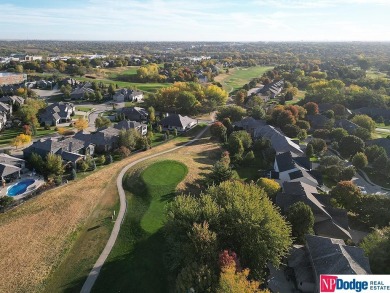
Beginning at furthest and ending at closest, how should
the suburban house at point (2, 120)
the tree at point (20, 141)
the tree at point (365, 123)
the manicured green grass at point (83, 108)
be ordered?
the manicured green grass at point (83, 108) → the tree at point (365, 123) → the suburban house at point (2, 120) → the tree at point (20, 141)

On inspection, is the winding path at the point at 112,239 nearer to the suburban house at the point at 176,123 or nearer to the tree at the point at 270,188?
the tree at the point at 270,188

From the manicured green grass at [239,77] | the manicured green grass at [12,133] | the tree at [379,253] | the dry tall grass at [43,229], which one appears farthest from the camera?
the manicured green grass at [239,77]

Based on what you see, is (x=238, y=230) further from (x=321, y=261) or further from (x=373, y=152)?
(x=373, y=152)

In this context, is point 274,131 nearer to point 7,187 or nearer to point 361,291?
point 361,291

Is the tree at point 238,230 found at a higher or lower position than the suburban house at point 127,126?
higher

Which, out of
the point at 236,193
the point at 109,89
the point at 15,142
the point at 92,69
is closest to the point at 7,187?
the point at 15,142

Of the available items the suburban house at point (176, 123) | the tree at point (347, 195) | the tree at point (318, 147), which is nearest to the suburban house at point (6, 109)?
the suburban house at point (176, 123)
